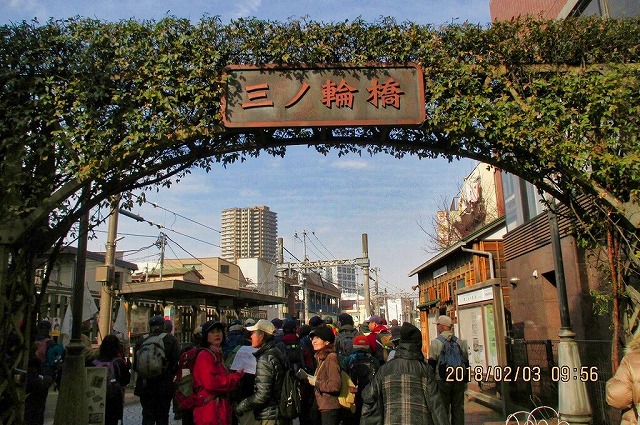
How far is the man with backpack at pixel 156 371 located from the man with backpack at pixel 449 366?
12.0ft

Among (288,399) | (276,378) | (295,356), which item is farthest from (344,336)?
(276,378)

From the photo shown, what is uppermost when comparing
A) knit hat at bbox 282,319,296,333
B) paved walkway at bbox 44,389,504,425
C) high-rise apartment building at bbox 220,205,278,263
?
high-rise apartment building at bbox 220,205,278,263

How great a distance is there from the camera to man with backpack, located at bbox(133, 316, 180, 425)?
21.6 feet

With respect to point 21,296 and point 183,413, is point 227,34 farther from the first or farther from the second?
point 183,413

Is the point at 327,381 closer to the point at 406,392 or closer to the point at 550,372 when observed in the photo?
the point at 406,392

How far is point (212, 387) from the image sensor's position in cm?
528

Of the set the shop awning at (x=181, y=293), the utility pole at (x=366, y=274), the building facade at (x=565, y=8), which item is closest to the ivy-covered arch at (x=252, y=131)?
the building facade at (x=565, y=8)

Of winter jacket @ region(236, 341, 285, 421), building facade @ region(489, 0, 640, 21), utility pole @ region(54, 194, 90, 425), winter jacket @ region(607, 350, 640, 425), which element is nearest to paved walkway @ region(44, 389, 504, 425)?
utility pole @ region(54, 194, 90, 425)

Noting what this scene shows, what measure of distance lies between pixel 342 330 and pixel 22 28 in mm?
5893

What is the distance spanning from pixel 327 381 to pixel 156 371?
2.23 meters

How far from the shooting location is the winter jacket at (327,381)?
5.68 meters

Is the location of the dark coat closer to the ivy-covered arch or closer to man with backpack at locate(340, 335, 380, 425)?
the ivy-covered arch

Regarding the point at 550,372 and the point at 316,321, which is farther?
the point at 550,372

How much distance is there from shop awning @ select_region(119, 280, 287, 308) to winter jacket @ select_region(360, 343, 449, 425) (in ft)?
39.6
